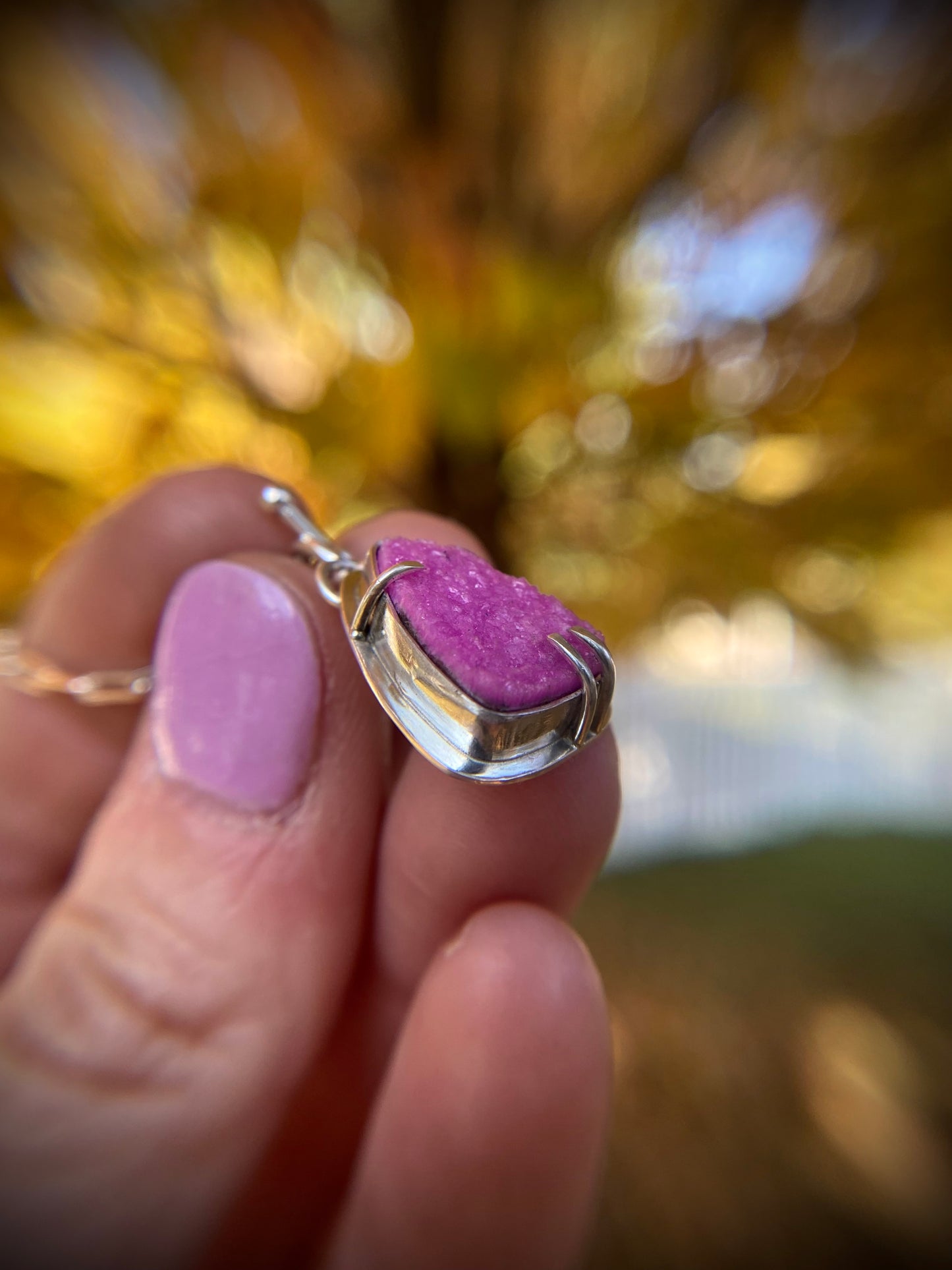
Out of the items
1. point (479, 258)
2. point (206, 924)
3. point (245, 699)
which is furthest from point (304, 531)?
point (479, 258)

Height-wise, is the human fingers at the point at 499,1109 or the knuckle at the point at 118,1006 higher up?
the knuckle at the point at 118,1006

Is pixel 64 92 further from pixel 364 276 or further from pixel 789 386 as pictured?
pixel 789 386

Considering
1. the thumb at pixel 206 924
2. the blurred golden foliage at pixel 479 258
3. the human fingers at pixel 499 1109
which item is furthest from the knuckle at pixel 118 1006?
the blurred golden foliage at pixel 479 258

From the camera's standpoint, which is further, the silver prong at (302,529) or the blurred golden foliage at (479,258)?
the blurred golden foliage at (479,258)

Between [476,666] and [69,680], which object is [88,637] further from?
[476,666]

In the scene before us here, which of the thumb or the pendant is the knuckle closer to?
the thumb

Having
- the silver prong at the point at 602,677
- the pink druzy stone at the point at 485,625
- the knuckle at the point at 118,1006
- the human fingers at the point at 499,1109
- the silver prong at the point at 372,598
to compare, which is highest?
the silver prong at the point at 372,598

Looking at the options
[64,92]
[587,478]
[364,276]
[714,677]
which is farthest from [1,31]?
[714,677]

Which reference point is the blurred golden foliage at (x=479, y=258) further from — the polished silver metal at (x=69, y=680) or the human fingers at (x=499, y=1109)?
the human fingers at (x=499, y=1109)
